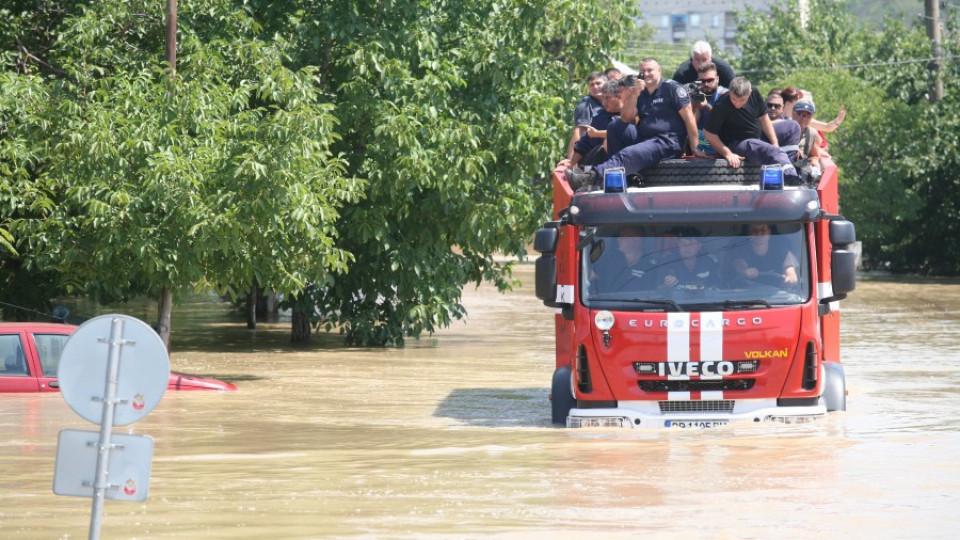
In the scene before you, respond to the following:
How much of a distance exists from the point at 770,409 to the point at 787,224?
1.59m

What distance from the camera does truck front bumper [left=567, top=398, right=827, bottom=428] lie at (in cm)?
1355

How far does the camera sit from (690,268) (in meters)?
13.5

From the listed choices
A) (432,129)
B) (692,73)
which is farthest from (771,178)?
(432,129)

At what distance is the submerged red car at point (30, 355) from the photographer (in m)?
17.0

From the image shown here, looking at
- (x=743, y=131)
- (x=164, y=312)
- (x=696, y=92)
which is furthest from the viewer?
(x=164, y=312)

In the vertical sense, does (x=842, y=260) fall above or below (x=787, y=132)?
below

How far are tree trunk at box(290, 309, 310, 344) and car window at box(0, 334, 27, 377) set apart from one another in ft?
34.0

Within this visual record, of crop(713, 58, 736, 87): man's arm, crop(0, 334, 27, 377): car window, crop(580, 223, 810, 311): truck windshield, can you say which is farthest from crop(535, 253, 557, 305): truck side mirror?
crop(0, 334, 27, 377): car window

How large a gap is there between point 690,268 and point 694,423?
1.33 meters

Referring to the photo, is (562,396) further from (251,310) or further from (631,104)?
(251,310)

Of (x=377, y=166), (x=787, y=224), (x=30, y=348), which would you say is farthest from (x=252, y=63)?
(x=787, y=224)

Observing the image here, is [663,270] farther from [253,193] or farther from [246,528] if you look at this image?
[253,193]

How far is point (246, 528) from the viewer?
9.72 m

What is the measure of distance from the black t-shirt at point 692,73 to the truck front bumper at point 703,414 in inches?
139
